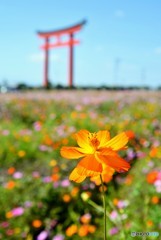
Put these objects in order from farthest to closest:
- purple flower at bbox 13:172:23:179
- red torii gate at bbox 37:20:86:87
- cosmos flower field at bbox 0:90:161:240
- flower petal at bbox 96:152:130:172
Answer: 1. red torii gate at bbox 37:20:86:87
2. purple flower at bbox 13:172:23:179
3. cosmos flower field at bbox 0:90:161:240
4. flower petal at bbox 96:152:130:172

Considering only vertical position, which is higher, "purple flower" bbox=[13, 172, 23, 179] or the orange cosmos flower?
the orange cosmos flower

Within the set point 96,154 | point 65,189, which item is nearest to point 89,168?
point 96,154

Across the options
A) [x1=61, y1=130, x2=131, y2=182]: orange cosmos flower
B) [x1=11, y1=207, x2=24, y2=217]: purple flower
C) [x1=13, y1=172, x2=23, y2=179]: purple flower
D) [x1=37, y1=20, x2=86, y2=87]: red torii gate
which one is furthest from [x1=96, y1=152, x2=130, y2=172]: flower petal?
[x1=37, y1=20, x2=86, y2=87]: red torii gate

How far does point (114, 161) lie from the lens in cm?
88

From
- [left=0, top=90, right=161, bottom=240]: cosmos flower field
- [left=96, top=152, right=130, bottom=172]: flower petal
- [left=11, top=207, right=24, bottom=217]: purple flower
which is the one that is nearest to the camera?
[left=96, top=152, right=130, bottom=172]: flower petal

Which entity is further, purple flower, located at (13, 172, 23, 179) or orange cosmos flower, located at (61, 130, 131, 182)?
purple flower, located at (13, 172, 23, 179)

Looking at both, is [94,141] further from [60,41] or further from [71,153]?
[60,41]

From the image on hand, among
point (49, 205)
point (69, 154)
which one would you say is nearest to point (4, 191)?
point (49, 205)

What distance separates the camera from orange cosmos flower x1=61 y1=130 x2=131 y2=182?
2.86ft

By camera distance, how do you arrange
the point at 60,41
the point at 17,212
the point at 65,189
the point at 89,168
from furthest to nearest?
1. the point at 60,41
2. the point at 65,189
3. the point at 17,212
4. the point at 89,168

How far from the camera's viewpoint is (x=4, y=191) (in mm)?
→ 4109

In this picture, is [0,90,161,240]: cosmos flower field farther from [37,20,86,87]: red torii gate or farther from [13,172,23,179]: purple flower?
[37,20,86,87]: red torii gate

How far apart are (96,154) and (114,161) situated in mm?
42

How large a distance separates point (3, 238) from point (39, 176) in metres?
Result: 1.13
